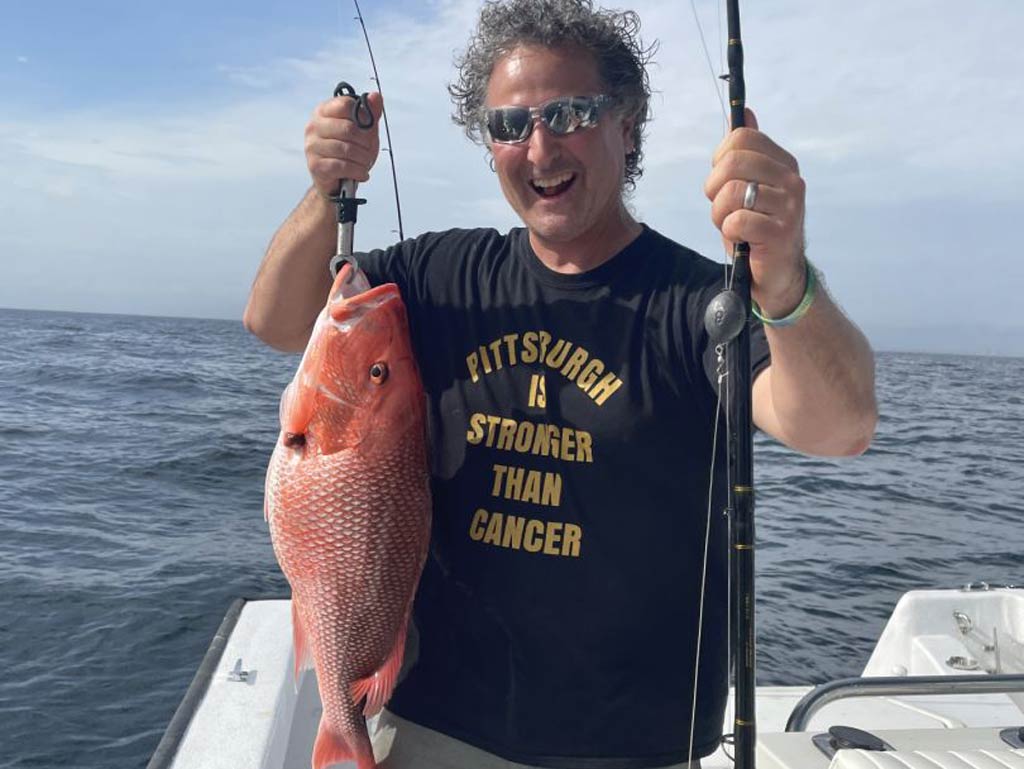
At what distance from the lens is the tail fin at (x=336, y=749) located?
6.83ft

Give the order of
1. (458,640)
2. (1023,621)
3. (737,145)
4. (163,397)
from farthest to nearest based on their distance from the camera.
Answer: (163,397) < (1023,621) < (458,640) < (737,145)

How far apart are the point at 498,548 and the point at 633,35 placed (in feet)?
4.55

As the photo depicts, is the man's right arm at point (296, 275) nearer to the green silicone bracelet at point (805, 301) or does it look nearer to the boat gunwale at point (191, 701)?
the green silicone bracelet at point (805, 301)

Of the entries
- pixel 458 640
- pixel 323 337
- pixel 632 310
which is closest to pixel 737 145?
pixel 632 310

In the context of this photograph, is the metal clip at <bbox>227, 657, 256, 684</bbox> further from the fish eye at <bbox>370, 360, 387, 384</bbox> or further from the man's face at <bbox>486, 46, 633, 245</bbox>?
the man's face at <bbox>486, 46, 633, 245</bbox>

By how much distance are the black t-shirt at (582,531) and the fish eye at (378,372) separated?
0.73ft

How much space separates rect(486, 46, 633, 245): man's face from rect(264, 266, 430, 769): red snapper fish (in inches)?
16.0

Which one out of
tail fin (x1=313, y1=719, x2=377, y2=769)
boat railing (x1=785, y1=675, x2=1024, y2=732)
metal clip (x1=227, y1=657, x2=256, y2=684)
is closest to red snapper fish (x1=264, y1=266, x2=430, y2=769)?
tail fin (x1=313, y1=719, x2=377, y2=769)

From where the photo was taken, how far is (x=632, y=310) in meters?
2.18

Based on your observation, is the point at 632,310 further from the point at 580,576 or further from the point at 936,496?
the point at 936,496

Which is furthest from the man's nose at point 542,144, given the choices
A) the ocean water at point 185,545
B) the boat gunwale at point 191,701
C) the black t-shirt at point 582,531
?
the ocean water at point 185,545

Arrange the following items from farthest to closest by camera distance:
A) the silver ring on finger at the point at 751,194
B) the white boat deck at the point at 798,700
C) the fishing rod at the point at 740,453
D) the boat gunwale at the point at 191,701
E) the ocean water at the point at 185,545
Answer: the ocean water at the point at 185,545
the boat gunwale at the point at 191,701
the white boat deck at the point at 798,700
the fishing rod at the point at 740,453
the silver ring on finger at the point at 751,194

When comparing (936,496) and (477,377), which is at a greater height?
(477,377)

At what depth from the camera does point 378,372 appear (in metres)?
2.12
